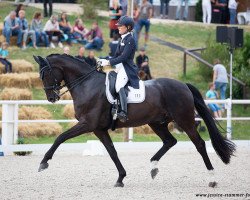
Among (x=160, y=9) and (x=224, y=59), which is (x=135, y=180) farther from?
(x=160, y=9)

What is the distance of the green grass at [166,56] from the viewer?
2305 cm

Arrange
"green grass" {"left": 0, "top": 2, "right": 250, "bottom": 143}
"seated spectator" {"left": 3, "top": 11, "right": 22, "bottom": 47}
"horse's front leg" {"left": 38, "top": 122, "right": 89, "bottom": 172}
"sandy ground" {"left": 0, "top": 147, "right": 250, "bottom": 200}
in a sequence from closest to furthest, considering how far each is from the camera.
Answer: "sandy ground" {"left": 0, "top": 147, "right": 250, "bottom": 200} → "horse's front leg" {"left": 38, "top": 122, "right": 89, "bottom": 172} → "green grass" {"left": 0, "top": 2, "right": 250, "bottom": 143} → "seated spectator" {"left": 3, "top": 11, "right": 22, "bottom": 47}

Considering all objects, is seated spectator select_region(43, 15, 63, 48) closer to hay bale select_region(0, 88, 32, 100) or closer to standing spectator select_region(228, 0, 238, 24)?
hay bale select_region(0, 88, 32, 100)

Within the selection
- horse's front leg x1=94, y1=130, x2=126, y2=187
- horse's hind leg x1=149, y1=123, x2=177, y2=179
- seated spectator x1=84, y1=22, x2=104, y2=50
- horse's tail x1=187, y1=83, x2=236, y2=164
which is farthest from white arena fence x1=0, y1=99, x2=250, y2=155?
seated spectator x1=84, y1=22, x2=104, y2=50

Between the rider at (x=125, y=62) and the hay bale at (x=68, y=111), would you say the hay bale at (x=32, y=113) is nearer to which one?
the hay bale at (x=68, y=111)

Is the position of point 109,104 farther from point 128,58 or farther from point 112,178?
point 112,178

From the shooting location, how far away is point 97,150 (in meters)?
19.2

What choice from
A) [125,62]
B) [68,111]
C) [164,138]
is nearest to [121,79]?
[125,62]

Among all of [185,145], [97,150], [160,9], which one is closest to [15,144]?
[97,150]

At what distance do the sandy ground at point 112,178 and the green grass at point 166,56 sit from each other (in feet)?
11.5

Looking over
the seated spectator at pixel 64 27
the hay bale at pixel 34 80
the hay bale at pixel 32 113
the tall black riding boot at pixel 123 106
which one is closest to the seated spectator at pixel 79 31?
the seated spectator at pixel 64 27

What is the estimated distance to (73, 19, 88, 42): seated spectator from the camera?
28672 mm

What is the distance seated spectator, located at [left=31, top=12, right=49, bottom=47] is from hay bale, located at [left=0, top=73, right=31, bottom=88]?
111 inches

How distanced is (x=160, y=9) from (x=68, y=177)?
23.8 m
